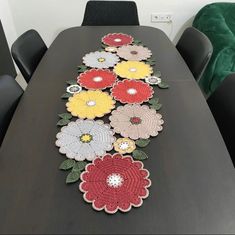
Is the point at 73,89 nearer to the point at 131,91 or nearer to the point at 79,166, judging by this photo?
the point at 131,91


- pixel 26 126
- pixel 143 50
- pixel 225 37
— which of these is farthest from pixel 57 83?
pixel 225 37

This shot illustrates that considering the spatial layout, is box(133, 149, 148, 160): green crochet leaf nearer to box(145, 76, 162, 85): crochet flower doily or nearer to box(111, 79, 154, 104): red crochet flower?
box(111, 79, 154, 104): red crochet flower

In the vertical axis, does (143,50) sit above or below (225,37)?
above

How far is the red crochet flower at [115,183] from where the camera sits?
2.49 feet

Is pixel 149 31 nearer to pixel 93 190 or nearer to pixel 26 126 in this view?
pixel 26 126

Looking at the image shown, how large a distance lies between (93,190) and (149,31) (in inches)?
52.7

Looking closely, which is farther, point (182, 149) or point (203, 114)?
point (203, 114)

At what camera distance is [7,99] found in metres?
1.13

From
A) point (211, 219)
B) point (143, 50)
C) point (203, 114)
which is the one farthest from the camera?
point (143, 50)

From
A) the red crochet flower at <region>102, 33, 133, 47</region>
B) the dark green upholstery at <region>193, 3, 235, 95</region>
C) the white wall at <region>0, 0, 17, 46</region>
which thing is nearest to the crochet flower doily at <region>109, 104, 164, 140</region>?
the red crochet flower at <region>102, 33, 133, 47</region>

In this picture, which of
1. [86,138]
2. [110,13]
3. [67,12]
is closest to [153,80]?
[86,138]

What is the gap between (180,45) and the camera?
5.69 feet

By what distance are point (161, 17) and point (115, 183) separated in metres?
2.16

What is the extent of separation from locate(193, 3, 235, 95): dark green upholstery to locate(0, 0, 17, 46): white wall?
1.76m
